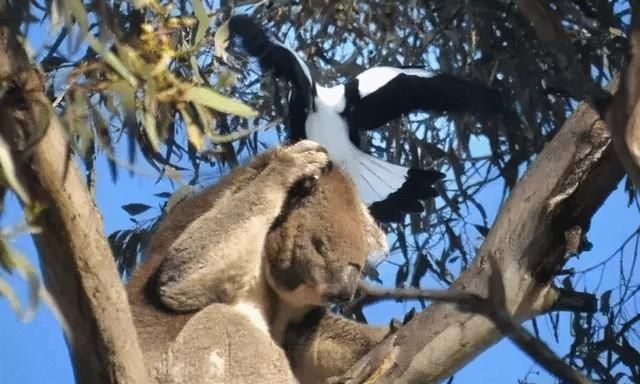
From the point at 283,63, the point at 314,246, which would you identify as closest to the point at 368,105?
the point at 283,63

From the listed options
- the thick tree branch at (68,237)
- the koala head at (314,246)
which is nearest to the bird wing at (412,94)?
the koala head at (314,246)

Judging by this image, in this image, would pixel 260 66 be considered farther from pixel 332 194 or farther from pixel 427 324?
pixel 427 324

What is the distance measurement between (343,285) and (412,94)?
30.7 inches

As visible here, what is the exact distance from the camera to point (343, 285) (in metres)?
1.53

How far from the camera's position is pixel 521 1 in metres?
0.79

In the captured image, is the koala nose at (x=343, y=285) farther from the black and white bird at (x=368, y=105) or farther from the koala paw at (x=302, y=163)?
the black and white bird at (x=368, y=105)

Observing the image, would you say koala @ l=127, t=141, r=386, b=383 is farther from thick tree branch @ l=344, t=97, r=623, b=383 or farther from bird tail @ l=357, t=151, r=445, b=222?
bird tail @ l=357, t=151, r=445, b=222

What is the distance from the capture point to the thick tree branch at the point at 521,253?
1.18 m

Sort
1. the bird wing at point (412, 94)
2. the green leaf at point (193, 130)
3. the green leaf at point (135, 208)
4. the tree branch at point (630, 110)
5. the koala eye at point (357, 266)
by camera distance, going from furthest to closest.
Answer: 1. the green leaf at point (135, 208)
2. the bird wing at point (412, 94)
3. the koala eye at point (357, 266)
4. the green leaf at point (193, 130)
5. the tree branch at point (630, 110)

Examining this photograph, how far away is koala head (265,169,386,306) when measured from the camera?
1.57 m

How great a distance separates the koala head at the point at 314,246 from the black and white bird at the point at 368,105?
20.4 inches

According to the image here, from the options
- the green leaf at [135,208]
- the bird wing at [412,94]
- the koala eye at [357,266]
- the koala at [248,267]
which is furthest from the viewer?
the green leaf at [135,208]

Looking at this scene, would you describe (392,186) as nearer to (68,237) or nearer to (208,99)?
(208,99)

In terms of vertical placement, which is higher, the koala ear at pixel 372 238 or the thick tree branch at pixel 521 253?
the koala ear at pixel 372 238
